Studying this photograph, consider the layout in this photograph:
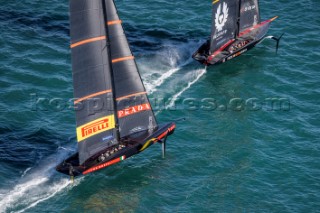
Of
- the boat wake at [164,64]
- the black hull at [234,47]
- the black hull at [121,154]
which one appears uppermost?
the black hull at [234,47]

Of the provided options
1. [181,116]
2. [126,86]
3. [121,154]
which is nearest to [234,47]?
[181,116]

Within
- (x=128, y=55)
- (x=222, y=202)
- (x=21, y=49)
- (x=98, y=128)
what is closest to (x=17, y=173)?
(x=98, y=128)

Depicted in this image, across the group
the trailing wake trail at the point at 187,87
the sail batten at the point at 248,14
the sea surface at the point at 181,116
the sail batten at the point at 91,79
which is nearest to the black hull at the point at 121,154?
the sail batten at the point at 91,79

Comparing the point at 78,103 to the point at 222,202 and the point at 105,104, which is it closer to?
the point at 105,104

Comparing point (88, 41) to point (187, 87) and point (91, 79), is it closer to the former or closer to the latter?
point (91, 79)

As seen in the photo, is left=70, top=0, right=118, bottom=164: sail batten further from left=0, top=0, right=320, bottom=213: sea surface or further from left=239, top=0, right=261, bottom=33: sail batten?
left=239, top=0, right=261, bottom=33: sail batten

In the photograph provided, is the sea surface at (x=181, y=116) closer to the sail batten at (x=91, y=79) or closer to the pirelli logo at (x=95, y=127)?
the sail batten at (x=91, y=79)

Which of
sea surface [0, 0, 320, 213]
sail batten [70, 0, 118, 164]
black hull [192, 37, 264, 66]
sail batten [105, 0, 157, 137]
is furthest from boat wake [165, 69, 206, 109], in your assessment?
sail batten [70, 0, 118, 164]
